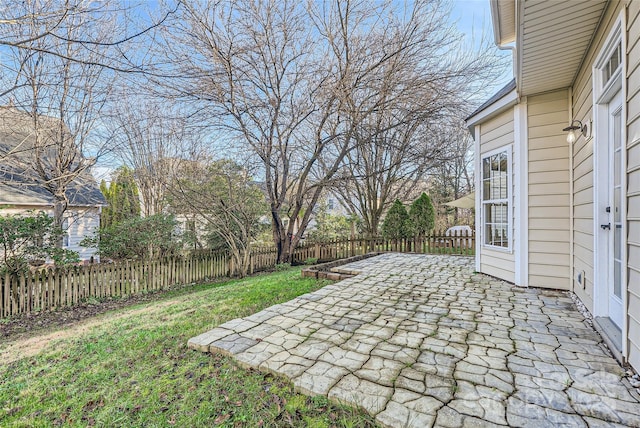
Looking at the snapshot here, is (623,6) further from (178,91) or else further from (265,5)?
(178,91)

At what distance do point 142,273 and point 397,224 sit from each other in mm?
8079

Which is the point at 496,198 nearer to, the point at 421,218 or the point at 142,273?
the point at 421,218

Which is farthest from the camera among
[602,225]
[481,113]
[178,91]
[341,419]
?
[178,91]

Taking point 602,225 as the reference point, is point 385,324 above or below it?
below

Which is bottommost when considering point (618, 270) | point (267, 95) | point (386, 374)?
point (386, 374)

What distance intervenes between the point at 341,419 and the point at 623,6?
10.9 ft

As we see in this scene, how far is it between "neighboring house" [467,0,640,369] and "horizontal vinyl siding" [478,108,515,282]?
0.02 m

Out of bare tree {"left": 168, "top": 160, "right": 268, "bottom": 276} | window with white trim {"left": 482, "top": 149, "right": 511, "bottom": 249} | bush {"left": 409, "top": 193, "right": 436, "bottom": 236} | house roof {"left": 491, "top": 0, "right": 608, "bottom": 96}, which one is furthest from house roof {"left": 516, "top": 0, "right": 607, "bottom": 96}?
bush {"left": 409, "top": 193, "right": 436, "bottom": 236}

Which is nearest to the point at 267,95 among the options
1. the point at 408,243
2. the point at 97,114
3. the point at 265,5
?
the point at 265,5

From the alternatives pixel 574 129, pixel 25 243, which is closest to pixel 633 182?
pixel 574 129

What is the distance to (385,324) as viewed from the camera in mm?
2928

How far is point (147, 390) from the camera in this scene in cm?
200

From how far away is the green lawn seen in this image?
1707 millimetres

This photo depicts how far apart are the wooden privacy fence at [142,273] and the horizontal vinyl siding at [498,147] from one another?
3807mm
